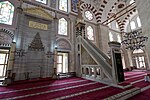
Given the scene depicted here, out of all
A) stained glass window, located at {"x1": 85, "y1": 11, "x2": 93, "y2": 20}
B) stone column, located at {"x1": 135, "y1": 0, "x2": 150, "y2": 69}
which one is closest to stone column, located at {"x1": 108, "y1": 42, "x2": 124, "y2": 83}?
stone column, located at {"x1": 135, "y1": 0, "x2": 150, "y2": 69}

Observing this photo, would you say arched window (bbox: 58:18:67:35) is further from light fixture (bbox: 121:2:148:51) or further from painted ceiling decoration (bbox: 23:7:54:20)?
light fixture (bbox: 121:2:148:51)

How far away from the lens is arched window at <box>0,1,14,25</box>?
5.14m

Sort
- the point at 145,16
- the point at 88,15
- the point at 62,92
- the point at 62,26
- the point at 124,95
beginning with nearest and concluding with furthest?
the point at 124,95 → the point at 62,92 → the point at 145,16 → the point at 62,26 → the point at 88,15

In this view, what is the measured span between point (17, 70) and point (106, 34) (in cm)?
1013

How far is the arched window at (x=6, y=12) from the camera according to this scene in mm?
5141

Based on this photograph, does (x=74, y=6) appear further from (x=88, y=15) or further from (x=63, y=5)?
(x=88, y=15)

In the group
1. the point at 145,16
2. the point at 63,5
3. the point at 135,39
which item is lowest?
the point at 135,39

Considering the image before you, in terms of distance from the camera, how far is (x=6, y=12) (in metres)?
5.31

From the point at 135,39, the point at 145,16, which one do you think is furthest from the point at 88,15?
the point at 135,39

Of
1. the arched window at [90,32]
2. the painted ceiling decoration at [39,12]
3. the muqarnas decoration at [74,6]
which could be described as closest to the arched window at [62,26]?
the painted ceiling decoration at [39,12]

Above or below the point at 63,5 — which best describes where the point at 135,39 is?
below

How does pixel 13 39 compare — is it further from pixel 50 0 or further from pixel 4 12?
pixel 50 0

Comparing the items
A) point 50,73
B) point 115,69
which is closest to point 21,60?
point 50,73

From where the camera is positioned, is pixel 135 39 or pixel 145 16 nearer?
pixel 135 39
